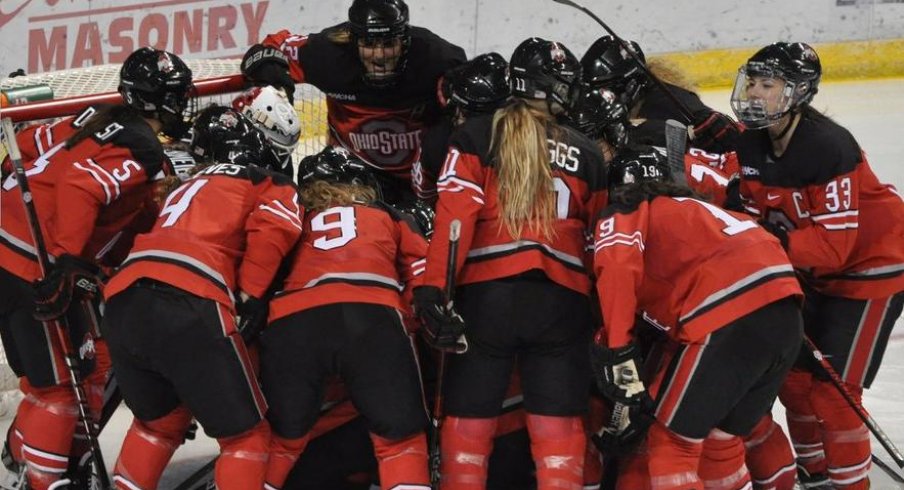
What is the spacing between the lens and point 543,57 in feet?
11.4

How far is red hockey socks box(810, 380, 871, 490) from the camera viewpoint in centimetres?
372

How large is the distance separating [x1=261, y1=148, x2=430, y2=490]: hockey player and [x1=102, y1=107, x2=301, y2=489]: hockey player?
0.23 feet

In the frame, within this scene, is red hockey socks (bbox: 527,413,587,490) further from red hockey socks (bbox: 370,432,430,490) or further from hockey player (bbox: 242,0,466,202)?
hockey player (bbox: 242,0,466,202)

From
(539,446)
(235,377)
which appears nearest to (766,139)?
(539,446)

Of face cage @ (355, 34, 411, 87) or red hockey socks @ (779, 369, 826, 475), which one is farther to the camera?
face cage @ (355, 34, 411, 87)

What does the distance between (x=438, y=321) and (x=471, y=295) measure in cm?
19

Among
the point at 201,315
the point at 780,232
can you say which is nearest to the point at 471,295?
the point at 201,315

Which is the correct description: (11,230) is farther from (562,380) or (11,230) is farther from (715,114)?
(715,114)

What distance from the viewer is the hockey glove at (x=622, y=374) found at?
3197mm

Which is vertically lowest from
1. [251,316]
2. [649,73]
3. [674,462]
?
[674,462]

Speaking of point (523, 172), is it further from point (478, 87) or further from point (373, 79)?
point (373, 79)

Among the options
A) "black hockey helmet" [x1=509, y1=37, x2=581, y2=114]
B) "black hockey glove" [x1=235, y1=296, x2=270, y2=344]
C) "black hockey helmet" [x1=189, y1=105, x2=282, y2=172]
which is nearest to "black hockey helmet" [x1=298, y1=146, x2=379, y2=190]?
"black hockey helmet" [x1=189, y1=105, x2=282, y2=172]

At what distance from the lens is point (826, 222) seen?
3.55 metres

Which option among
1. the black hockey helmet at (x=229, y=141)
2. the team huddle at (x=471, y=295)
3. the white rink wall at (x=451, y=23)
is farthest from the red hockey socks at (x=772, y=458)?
the white rink wall at (x=451, y=23)
